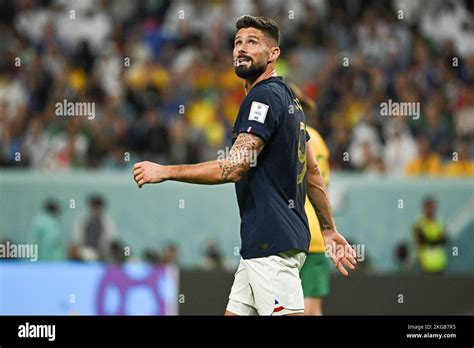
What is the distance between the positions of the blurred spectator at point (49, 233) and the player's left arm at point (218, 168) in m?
7.63

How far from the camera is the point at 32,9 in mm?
17109

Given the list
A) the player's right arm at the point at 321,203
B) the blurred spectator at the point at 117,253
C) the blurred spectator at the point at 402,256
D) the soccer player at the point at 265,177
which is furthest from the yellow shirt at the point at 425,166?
the soccer player at the point at 265,177

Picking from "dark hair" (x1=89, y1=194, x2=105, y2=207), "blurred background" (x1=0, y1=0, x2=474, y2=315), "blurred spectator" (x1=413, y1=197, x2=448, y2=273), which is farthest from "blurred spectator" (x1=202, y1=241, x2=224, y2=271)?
"blurred spectator" (x1=413, y1=197, x2=448, y2=273)

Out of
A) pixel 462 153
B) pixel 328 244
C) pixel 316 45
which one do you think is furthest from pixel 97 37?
pixel 328 244

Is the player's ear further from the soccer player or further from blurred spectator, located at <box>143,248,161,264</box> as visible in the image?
blurred spectator, located at <box>143,248,161,264</box>

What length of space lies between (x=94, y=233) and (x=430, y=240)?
13.3ft

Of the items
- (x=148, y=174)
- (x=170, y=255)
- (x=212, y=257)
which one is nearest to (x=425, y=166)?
(x=212, y=257)

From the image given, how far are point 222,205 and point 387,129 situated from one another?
7.62 feet

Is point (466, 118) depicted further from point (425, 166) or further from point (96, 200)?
point (96, 200)

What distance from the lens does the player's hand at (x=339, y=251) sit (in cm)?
647

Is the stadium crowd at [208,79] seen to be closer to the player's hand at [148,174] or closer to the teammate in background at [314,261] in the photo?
the teammate in background at [314,261]

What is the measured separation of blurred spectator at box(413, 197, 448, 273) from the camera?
12680mm

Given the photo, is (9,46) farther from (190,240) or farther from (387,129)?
(387,129)

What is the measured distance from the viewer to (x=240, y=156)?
5.91 meters
